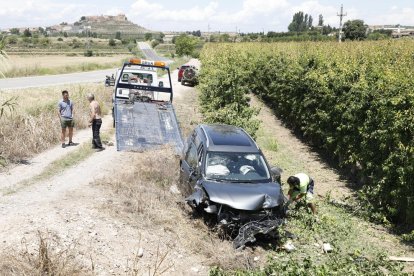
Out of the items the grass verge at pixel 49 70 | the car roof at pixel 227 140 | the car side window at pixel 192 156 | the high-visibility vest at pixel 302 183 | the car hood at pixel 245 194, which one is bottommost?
the grass verge at pixel 49 70

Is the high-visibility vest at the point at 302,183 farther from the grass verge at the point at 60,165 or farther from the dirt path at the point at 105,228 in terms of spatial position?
the grass verge at the point at 60,165

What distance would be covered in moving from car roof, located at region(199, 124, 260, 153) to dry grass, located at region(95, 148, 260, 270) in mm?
1385

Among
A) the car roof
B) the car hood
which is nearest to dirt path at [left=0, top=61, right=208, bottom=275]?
the car hood

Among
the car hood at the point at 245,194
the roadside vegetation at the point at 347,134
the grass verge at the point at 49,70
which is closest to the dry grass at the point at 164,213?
the roadside vegetation at the point at 347,134

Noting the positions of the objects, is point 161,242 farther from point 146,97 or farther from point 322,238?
point 146,97

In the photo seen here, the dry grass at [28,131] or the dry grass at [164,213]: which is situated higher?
the dry grass at [28,131]

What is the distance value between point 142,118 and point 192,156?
5.67 m

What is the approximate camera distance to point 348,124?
44.0ft

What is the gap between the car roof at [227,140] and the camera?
9633 millimetres

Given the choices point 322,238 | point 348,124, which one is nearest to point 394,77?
point 348,124

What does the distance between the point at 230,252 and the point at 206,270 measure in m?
0.49

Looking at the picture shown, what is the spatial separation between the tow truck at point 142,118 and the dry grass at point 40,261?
6851 mm

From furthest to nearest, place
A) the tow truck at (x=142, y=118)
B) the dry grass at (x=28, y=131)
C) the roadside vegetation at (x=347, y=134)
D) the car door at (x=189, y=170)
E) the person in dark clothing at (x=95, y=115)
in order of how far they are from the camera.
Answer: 1. the tow truck at (x=142, y=118)
2. the person in dark clothing at (x=95, y=115)
3. the dry grass at (x=28, y=131)
4. the car door at (x=189, y=170)
5. the roadside vegetation at (x=347, y=134)

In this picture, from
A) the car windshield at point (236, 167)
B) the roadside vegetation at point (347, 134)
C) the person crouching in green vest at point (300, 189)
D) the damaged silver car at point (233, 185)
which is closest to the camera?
the roadside vegetation at point (347, 134)
